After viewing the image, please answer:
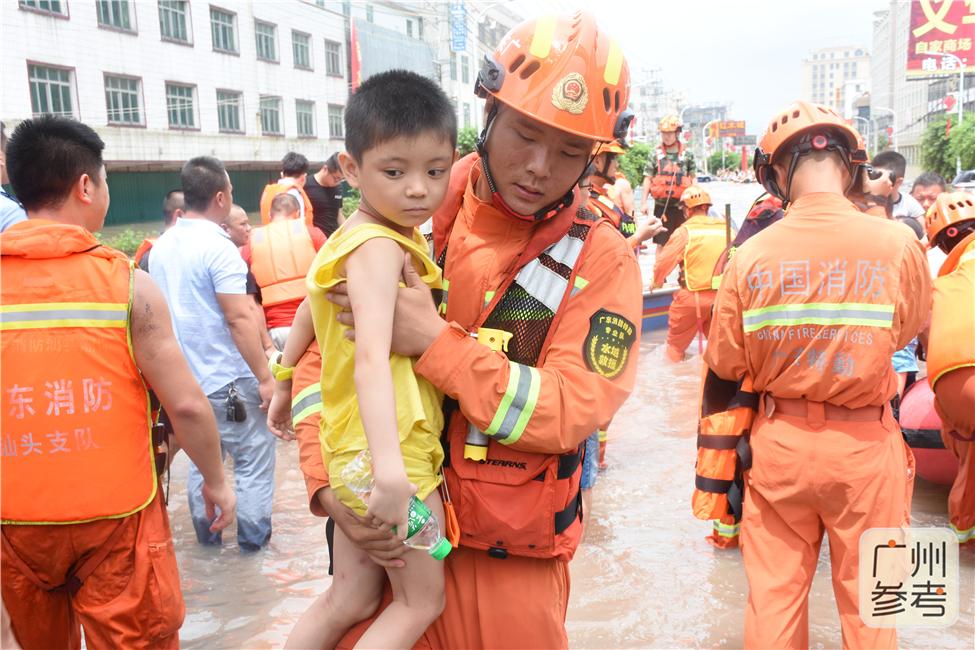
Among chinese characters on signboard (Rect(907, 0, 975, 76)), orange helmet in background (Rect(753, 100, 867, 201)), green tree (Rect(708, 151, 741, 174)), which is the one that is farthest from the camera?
green tree (Rect(708, 151, 741, 174))

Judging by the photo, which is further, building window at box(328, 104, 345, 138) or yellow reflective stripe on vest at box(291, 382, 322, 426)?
building window at box(328, 104, 345, 138)

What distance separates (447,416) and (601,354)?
445 mm

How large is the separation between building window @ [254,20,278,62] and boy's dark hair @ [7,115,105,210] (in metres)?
28.9

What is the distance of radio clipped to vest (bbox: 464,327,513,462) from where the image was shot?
80.8 inches

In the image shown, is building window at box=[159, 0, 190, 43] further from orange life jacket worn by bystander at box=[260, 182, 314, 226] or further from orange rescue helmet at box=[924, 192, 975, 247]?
orange rescue helmet at box=[924, 192, 975, 247]

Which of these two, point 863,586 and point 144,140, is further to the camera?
point 144,140

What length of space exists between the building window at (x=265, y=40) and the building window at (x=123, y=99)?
615cm

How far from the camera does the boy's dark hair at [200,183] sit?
5207mm

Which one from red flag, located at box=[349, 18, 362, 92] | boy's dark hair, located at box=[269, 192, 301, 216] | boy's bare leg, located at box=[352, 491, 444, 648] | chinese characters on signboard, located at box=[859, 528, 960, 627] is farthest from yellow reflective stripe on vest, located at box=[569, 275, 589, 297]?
red flag, located at box=[349, 18, 362, 92]

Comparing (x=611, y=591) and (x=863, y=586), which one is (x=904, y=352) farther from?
(x=863, y=586)

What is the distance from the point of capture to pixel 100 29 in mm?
23203

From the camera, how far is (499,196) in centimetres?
216

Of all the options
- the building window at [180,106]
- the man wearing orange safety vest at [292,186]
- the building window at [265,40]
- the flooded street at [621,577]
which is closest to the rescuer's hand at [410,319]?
the flooded street at [621,577]

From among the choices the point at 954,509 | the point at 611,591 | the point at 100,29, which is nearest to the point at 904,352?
the point at 954,509
